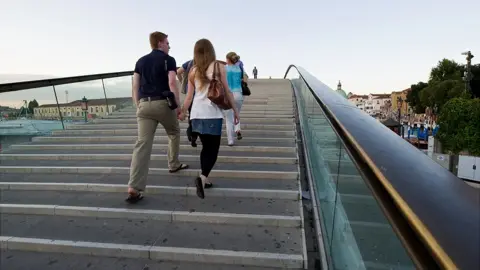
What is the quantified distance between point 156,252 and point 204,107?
1459 mm

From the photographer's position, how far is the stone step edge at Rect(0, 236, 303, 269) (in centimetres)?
240

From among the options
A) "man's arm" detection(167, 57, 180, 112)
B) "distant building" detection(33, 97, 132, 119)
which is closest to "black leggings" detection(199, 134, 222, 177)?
"man's arm" detection(167, 57, 180, 112)

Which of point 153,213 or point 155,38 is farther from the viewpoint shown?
point 155,38

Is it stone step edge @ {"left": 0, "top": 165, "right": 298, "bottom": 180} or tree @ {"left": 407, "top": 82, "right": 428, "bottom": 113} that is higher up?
tree @ {"left": 407, "top": 82, "right": 428, "bottom": 113}

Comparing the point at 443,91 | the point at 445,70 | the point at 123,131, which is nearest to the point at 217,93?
the point at 123,131

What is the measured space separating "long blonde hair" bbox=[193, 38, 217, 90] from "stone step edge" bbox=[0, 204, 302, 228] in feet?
4.34

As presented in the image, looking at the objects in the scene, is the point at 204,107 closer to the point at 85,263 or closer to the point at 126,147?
the point at 85,263

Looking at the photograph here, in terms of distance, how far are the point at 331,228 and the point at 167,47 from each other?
257 centimetres

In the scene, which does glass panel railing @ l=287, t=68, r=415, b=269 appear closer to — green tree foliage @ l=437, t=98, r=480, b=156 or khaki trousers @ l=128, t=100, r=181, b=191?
khaki trousers @ l=128, t=100, r=181, b=191

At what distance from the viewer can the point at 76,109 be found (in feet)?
24.7

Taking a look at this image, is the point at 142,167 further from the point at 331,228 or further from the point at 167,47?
the point at 331,228

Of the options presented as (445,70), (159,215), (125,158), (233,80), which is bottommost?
(159,215)

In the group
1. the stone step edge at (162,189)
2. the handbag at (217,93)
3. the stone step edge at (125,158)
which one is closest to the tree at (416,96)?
the stone step edge at (125,158)

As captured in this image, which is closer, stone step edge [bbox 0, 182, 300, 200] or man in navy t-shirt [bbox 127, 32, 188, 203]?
man in navy t-shirt [bbox 127, 32, 188, 203]
